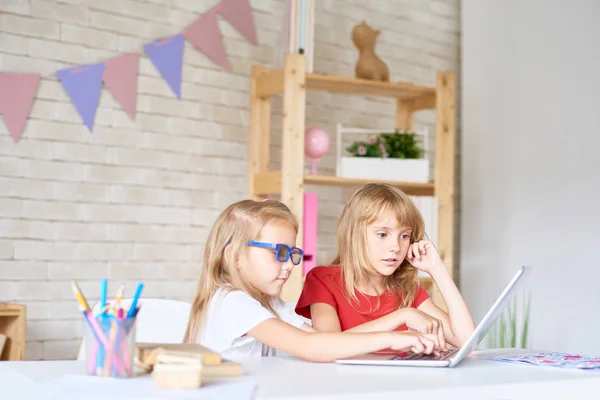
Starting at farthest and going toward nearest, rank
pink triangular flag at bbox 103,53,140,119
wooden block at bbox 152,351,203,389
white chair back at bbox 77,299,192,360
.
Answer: pink triangular flag at bbox 103,53,140,119 → white chair back at bbox 77,299,192,360 → wooden block at bbox 152,351,203,389

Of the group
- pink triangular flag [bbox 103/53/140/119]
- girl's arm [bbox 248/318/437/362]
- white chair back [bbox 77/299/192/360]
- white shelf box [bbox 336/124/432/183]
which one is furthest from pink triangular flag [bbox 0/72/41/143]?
girl's arm [bbox 248/318/437/362]

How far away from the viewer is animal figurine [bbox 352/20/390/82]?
3893mm

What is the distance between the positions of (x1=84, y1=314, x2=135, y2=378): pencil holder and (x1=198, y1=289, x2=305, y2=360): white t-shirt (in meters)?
0.40

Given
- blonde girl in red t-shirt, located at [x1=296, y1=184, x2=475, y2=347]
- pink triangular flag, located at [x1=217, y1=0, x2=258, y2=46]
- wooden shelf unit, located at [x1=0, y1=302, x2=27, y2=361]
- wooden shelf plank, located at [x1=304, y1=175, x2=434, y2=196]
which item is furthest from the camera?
pink triangular flag, located at [x1=217, y1=0, x2=258, y2=46]

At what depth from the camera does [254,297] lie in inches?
73.2

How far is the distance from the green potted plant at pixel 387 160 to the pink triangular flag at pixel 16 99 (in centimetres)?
140

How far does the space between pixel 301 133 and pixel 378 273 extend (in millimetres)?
1474

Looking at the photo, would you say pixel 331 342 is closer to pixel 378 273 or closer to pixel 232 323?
pixel 232 323

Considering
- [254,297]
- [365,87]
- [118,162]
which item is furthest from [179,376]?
[365,87]

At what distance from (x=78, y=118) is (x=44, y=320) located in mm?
869

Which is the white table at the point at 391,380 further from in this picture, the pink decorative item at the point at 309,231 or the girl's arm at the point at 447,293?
the pink decorative item at the point at 309,231

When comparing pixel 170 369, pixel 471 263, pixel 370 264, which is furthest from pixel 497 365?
pixel 471 263

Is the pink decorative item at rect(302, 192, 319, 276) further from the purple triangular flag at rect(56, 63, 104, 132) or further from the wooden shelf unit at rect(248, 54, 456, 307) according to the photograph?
the purple triangular flag at rect(56, 63, 104, 132)

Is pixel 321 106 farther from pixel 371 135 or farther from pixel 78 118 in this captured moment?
pixel 78 118
